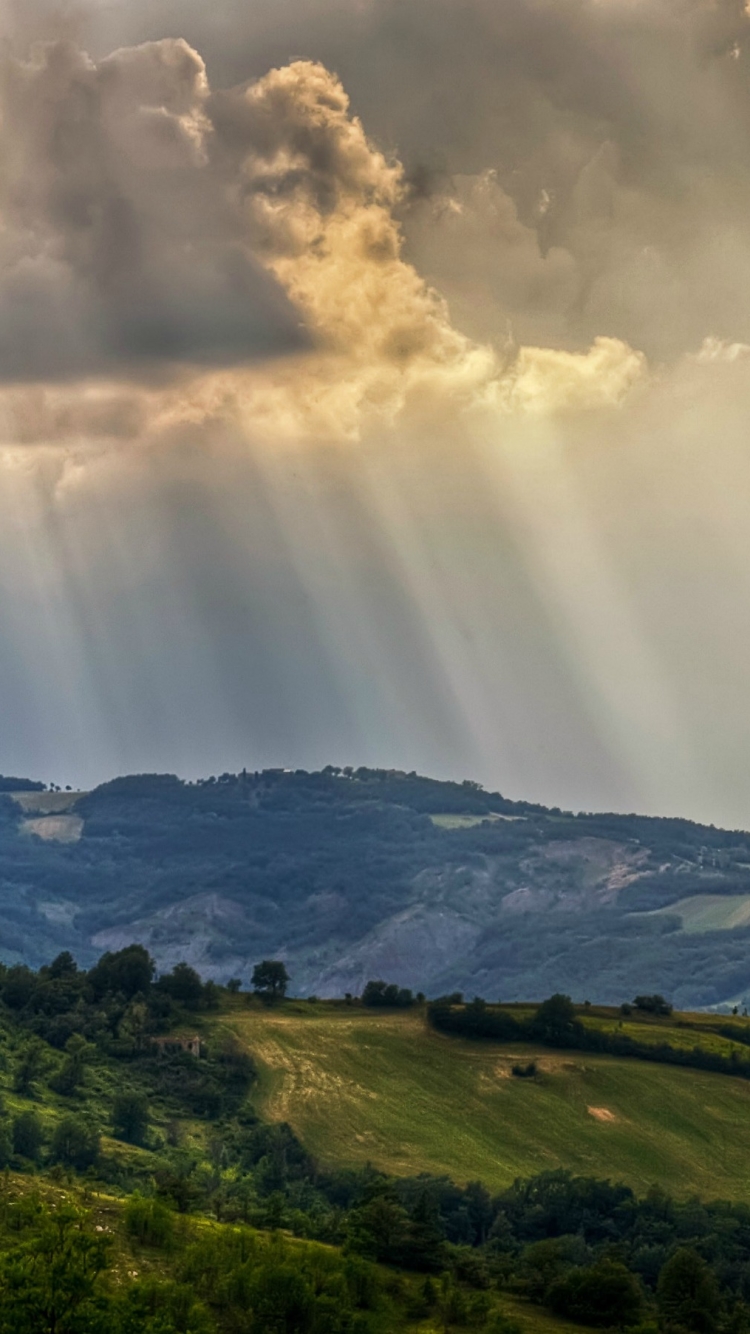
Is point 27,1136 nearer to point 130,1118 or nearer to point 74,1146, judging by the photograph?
point 74,1146

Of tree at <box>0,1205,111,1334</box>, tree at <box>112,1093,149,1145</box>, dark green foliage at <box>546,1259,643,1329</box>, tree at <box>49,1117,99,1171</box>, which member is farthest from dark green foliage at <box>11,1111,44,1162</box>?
tree at <box>0,1205,111,1334</box>

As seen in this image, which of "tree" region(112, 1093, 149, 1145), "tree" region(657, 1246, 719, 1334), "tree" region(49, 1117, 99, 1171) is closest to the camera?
"tree" region(657, 1246, 719, 1334)

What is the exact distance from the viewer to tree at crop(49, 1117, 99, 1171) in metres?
144

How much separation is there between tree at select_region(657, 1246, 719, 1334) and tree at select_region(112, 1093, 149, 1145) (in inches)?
2823

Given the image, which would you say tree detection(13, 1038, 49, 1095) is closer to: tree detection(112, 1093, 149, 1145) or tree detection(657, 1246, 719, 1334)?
tree detection(112, 1093, 149, 1145)

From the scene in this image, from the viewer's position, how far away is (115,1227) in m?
92.8

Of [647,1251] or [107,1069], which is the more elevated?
[107,1069]

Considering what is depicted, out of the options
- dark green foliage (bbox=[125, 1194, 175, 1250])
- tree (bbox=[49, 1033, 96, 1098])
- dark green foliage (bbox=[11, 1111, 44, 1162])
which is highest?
tree (bbox=[49, 1033, 96, 1098])

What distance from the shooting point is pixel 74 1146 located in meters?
146

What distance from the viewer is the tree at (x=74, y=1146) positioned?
144 meters

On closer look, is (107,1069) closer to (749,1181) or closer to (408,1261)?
(749,1181)

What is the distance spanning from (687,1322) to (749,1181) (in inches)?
3631

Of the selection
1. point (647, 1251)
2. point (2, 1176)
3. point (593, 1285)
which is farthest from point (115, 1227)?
point (647, 1251)

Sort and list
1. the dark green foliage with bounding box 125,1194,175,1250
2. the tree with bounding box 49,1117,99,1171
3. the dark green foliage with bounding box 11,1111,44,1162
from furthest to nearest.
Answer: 1. the dark green foliage with bounding box 11,1111,44,1162
2. the tree with bounding box 49,1117,99,1171
3. the dark green foliage with bounding box 125,1194,175,1250
